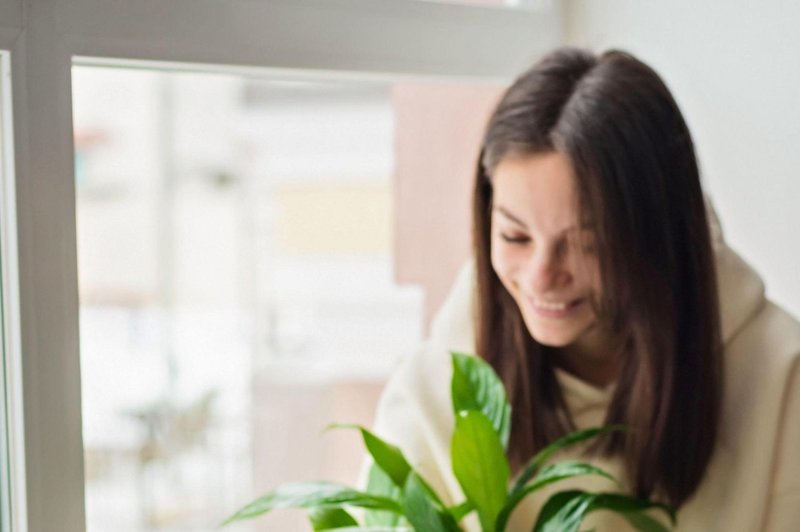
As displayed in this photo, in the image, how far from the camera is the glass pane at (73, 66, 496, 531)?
181 inches

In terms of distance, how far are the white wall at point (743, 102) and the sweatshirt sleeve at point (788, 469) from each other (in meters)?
0.28

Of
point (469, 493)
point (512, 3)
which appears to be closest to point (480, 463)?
point (469, 493)

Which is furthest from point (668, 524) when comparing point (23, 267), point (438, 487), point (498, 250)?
point (23, 267)

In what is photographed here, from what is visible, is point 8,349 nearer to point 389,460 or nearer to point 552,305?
point 389,460

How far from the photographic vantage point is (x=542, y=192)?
1.30m

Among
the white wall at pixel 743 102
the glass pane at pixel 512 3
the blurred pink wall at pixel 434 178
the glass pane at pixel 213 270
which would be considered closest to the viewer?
the white wall at pixel 743 102

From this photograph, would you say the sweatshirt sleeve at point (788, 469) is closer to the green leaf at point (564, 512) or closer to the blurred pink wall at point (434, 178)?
the green leaf at point (564, 512)

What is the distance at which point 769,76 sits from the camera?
1610 mm

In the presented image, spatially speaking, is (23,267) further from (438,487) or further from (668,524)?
(668,524)


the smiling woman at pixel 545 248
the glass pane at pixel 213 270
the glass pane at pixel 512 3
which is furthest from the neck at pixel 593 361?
the glass pane at pixel 213 270

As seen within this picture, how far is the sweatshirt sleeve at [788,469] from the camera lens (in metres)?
1.35

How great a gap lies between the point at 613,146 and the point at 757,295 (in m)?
0.32

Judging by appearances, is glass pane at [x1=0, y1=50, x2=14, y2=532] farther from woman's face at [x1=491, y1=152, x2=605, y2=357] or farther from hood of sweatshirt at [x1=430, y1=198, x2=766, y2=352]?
hood of sweatshirt at [x1=430, y1=198, x2=766, y2=352]

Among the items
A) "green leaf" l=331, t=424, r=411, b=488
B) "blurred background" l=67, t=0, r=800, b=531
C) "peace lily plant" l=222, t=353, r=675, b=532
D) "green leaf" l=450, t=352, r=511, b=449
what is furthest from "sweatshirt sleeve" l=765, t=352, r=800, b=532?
"blurred background" l=67, t=0, r=800, b=531
